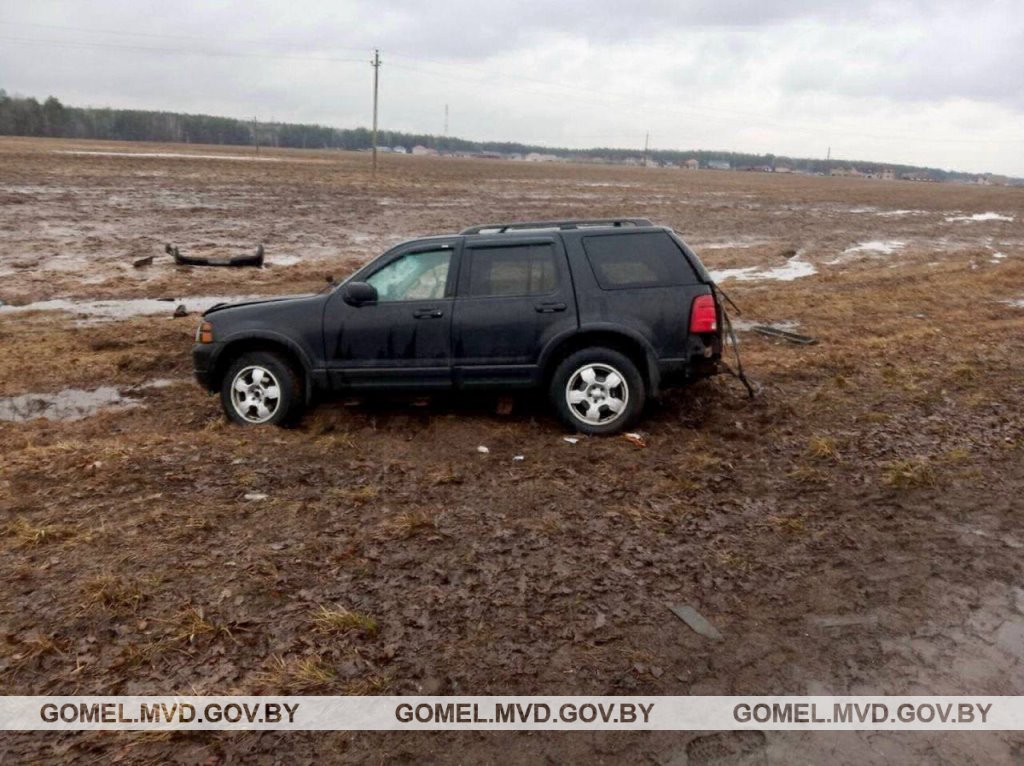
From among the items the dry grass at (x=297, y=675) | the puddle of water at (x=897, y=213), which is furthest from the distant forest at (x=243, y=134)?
the dry grass at (x=297, y=675)

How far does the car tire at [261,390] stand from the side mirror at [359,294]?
2.74 feet

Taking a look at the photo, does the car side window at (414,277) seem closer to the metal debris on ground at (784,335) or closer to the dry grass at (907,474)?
the dry grass at (907,474)

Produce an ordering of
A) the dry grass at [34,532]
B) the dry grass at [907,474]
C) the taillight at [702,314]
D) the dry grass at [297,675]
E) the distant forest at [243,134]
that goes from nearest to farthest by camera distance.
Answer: the dry grass at [297,675] → the dry grass at [34,532] → the dry grass at [907,474] → the taillight at [702,314] → the distant forest at [243,134]

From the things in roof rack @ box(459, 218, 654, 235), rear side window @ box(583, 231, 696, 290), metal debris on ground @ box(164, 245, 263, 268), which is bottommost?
metal debris on ground @ box(164, 245, 263, 268)

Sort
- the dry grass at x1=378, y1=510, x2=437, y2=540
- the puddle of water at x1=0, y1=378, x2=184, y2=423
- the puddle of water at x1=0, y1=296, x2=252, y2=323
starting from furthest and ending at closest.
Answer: the puddle of water at x1=0, y1=296, x2=252, y2=323 → the puddle of water at x1=0, y1=378, x2=184, y2=423 → the dry grass at x1=378, y1=510, x2=437, y2=540

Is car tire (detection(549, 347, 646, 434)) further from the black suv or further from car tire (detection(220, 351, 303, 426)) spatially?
car tire (detection(220, 351, 303, 426))

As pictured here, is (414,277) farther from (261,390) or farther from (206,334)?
(206,334)

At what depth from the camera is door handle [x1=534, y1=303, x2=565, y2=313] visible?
258 inches

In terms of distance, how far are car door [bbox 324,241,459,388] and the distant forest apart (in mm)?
95579

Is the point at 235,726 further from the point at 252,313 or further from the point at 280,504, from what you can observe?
the point at 252,313

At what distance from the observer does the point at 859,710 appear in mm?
3266

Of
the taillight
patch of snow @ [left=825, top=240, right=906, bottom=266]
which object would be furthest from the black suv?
patch of snow @ [left=825, top=240, right=906, bottom=266]

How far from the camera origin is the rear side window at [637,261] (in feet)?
21.5

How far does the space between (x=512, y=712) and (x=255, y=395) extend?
446 centimetres
